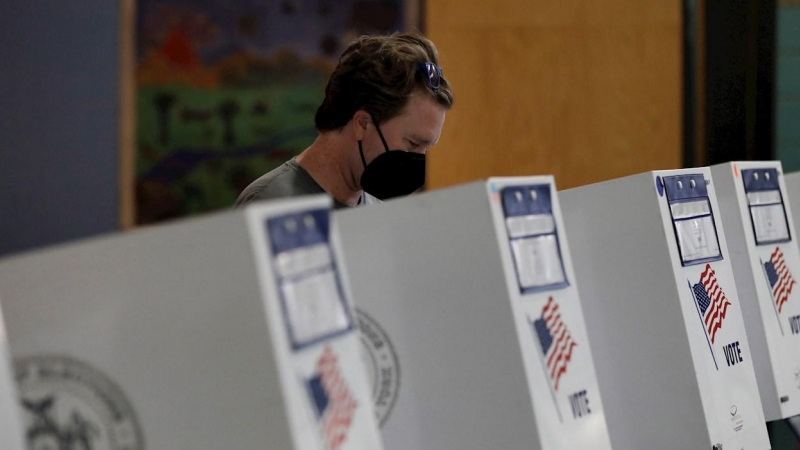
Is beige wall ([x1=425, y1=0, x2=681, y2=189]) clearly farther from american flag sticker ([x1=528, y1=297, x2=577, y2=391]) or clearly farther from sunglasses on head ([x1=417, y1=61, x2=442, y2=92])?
american flag sticker ([x1=528, y1=297, x2=577, y2=391])

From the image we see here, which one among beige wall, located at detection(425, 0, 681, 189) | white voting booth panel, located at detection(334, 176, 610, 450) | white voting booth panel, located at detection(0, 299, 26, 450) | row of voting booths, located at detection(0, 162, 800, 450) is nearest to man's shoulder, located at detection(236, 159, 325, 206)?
row of voting booths, located at detection(0, 162, 800, 450)

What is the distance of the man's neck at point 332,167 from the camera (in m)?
2.08

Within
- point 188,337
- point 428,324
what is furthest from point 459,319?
point 188,337

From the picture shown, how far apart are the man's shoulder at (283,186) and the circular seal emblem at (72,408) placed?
3.02 ft

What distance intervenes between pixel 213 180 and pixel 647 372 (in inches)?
99.5

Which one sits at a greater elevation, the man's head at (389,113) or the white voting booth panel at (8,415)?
the man's head at (389,113)

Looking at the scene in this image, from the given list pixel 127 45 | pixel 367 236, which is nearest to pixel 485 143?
pixel 127 45

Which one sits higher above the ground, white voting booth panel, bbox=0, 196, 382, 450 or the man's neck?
the man's neck

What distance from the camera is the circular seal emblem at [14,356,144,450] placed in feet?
3.42

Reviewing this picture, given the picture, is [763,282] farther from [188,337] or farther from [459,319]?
[188,337]

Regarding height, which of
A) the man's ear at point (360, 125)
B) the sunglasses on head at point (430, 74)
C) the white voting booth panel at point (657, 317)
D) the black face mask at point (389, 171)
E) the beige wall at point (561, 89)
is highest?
the beige wall at point (561, 89)

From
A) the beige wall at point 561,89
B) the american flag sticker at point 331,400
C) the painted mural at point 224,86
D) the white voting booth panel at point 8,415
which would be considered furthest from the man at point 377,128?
the beige wall at point 561,89

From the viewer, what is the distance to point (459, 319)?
135 centimetres

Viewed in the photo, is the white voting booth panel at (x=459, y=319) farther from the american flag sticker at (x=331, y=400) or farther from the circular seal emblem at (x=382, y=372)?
the american flag sticker at (x=331, y=400)
